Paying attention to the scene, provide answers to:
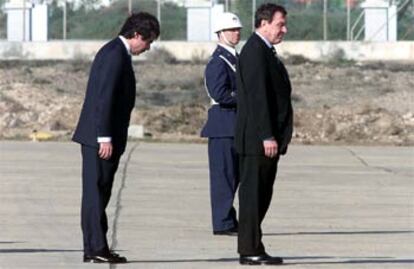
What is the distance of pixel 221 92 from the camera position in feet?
46.5

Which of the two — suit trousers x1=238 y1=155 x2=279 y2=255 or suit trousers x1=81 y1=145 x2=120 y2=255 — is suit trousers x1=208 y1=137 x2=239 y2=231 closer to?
suit trousers x1=238 y1=155 x2=279 y2=255

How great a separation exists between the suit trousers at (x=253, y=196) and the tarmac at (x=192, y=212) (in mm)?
232

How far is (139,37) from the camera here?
1186 cm

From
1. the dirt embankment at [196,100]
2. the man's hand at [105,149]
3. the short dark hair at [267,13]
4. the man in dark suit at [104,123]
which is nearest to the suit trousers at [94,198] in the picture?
the man in dark suit at [104,123]

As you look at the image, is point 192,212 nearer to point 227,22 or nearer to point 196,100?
point 227,22

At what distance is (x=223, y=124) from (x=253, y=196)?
2642 mm

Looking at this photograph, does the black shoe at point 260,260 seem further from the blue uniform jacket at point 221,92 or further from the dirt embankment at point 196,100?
the dirt embankment at point 196,100

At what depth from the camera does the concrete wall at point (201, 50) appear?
181 feet

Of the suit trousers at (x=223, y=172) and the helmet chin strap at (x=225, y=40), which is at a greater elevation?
the helmet chin strap at (x=225, y=40)

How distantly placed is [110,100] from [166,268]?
137 centimetres

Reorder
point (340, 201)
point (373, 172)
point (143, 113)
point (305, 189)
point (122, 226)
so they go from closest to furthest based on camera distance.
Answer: point (122, 226) → point (340, 201) → point (305, 189) → point (373, 172) → point (143, 113)

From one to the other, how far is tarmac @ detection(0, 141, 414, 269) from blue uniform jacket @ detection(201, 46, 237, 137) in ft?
3.31

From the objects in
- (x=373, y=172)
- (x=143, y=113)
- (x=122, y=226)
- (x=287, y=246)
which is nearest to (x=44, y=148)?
(x=373, y=172)

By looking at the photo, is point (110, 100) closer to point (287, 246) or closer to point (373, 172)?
point (287, 246)
